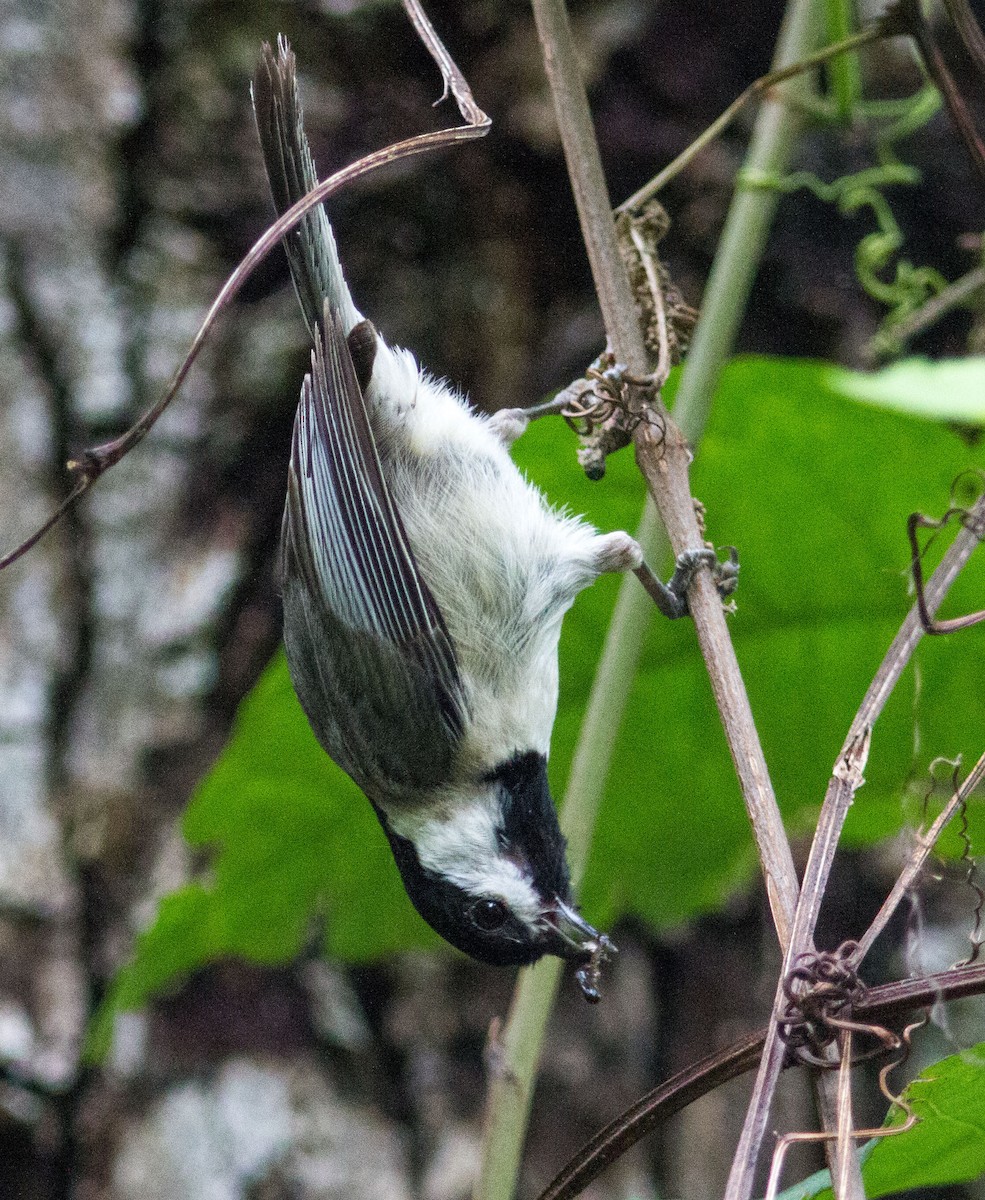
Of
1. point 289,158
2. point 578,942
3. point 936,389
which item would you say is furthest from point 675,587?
point 936,389

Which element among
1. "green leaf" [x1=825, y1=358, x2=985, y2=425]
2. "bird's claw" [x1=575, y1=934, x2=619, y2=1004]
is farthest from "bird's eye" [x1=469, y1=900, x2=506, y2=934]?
"green leaf" [x1=825, y1=358, x2=985, y2=425]

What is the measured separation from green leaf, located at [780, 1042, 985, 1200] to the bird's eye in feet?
2.64

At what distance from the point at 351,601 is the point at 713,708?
0.57 m

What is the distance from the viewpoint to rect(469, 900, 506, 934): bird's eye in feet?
6.27

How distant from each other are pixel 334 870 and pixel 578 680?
477 millimetres

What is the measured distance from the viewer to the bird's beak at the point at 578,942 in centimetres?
183

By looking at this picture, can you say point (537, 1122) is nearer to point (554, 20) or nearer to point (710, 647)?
point (710, 647)

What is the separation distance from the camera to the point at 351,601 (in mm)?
1928

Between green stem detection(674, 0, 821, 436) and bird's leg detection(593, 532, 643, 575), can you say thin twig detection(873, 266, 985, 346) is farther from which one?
bird's leg detection(593, 532, 643, 575)

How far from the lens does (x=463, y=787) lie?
207 centimetres

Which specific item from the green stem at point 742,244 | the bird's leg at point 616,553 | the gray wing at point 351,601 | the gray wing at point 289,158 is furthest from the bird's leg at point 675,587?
the gray wing at point 289,158

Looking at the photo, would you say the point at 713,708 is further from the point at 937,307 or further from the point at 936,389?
the point at 936,389

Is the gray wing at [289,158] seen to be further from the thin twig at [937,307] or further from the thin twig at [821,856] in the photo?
the thin twig at [821,856]

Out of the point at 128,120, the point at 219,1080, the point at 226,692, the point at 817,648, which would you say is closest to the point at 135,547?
the point at 226,692
